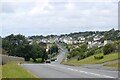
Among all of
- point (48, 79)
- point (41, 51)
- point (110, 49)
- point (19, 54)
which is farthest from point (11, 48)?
point (48, 79)

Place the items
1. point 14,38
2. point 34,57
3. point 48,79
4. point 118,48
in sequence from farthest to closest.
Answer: point 14,38 → point 34,57 → point 118,48 → point 48,79

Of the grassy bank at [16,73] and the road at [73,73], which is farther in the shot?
the grassy bank at [16,73]

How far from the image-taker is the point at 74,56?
92625 millimetres

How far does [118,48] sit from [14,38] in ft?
240

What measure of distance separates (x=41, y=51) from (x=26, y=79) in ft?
296

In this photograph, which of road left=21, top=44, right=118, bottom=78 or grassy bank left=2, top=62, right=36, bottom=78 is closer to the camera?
road left=21, top=44, right=118, bottom=78

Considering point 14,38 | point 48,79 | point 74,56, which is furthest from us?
point 14,38

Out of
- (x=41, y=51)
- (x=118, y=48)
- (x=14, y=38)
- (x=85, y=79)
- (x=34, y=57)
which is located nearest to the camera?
(x=85, y=79)

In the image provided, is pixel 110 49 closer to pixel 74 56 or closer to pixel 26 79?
pixel 74 56

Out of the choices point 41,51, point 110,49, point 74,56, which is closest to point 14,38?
point 41,51

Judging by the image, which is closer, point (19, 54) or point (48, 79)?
point (48, 79)

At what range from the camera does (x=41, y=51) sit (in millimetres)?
107812

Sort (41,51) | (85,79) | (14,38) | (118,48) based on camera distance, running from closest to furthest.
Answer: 1. (85,79)
2. (118,48)
3. (41,51)
4. (14,38)

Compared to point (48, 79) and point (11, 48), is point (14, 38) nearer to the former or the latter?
point (11, 48)
